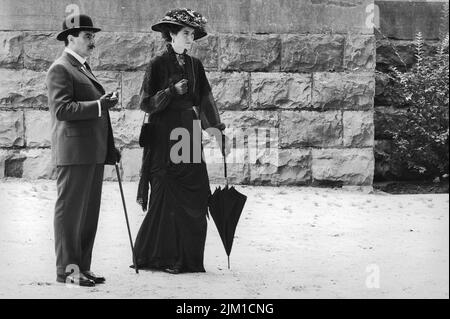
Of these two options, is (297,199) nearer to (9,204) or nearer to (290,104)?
(290,104)

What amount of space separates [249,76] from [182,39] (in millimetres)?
4145

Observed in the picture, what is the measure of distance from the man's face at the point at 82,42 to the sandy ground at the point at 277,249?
167 centimetres

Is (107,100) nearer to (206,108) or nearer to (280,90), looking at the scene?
(206,108)

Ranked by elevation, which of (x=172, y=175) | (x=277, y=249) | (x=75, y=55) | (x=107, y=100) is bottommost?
(x=277, y=249)

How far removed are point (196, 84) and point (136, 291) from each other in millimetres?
1844

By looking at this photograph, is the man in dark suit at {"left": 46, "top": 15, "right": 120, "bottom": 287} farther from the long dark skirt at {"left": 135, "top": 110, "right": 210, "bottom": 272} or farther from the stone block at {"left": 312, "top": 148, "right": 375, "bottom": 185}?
the stone block at {"left": 312, "top": 148, "right": 375, "bottom": 185}

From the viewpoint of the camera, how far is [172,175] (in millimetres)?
7668

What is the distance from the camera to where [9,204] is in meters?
10.2

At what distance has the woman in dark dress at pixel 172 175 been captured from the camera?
25.0 ft

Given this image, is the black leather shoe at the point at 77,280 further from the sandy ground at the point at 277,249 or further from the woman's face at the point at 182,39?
the woman's face at the point at 182,39

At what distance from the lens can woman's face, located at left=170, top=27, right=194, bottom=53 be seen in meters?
7.63

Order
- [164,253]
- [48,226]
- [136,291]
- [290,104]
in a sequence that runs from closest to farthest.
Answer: [136,291], [164,253], [48,226], [290,104]

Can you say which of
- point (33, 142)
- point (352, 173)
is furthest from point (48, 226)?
point (352, 173)

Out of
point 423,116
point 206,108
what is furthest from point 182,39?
point 423,116
